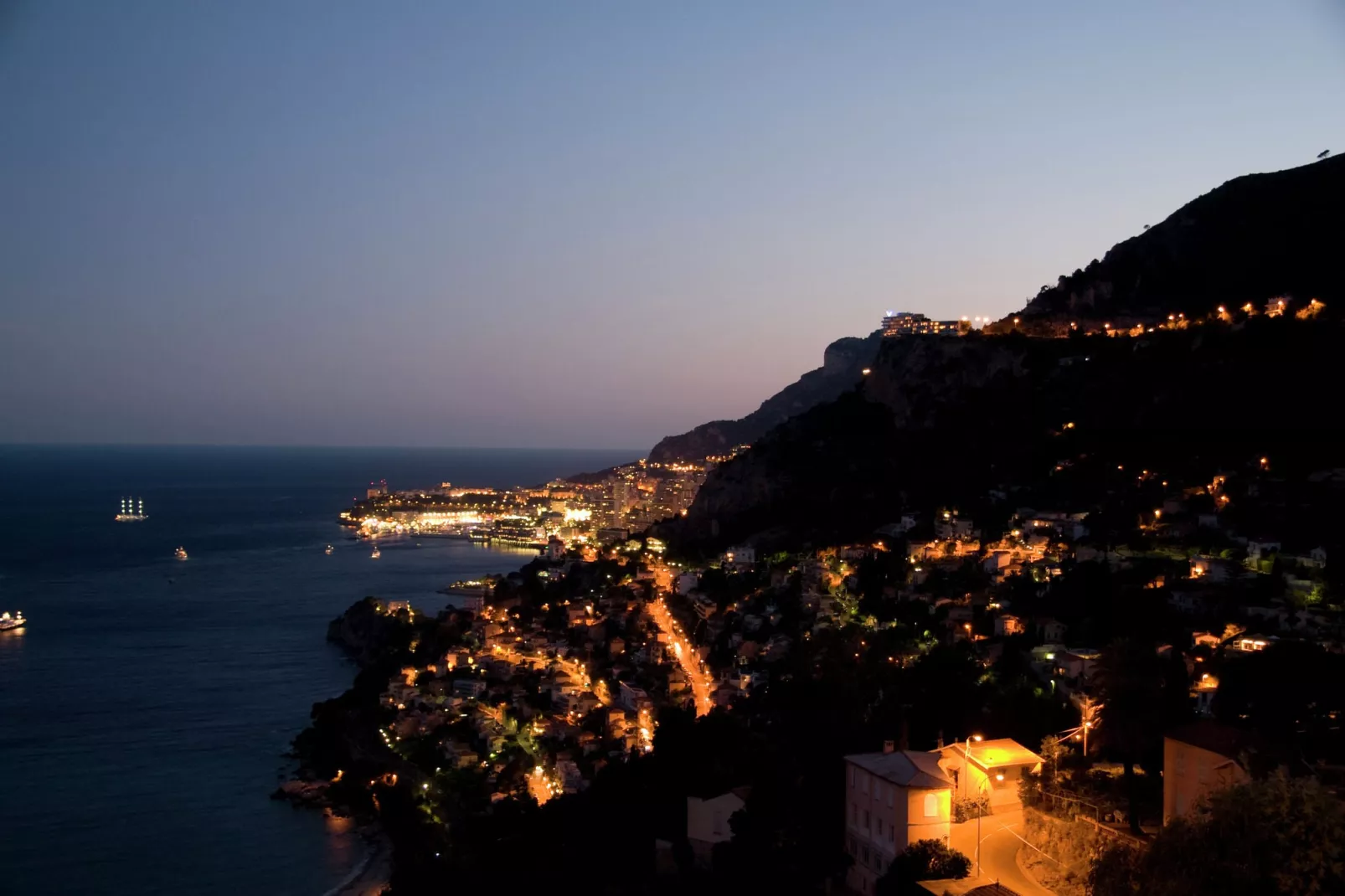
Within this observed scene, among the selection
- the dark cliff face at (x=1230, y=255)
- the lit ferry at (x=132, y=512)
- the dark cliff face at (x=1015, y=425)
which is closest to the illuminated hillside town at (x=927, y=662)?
the dark cliff face at (x=1015, y=425)

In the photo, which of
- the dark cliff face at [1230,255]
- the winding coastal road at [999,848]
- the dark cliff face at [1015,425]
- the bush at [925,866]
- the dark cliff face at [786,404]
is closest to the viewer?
the winding coastal road at [999,848]

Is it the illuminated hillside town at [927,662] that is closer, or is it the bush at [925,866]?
the bush at [925,866]

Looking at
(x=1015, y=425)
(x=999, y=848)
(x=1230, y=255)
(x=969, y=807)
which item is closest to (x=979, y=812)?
(x=969, y=807)

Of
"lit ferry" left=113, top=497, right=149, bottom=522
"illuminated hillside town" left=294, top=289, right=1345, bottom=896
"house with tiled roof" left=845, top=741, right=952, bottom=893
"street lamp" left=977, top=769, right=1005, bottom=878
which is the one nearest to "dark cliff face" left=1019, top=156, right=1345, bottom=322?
"illuminated hillside town" left=294, top=289, right=1345, bottom=896

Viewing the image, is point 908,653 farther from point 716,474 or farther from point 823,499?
point 716,474

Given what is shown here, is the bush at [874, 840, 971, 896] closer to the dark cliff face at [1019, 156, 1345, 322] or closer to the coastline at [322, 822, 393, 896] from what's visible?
the coastline at [322, 822, 393, 896]

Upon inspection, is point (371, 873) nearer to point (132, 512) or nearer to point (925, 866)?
point (925, 866)

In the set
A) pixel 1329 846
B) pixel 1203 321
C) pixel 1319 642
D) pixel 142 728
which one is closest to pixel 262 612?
pixel 142 728

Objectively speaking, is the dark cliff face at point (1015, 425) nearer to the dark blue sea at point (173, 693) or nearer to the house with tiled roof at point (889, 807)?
the dark blue sea at point (173, 693)
